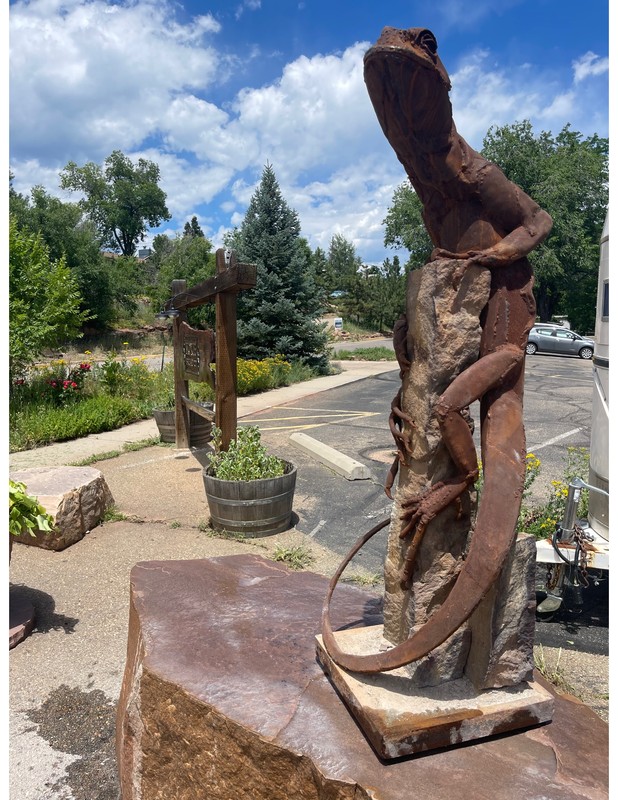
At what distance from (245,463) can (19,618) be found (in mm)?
2456

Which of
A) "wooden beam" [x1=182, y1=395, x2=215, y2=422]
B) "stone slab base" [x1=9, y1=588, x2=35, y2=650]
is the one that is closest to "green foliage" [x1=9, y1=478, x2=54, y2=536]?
"stone slab base" [x1=9, y1=588, x2=35, y2=650]

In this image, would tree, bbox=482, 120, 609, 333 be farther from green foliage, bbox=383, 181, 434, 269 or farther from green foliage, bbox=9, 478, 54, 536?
green foliage, bbox=9, 478, 54, 536

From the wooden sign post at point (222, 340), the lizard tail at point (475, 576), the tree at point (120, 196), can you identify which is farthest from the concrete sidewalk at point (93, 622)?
the tree at point (120, 196)

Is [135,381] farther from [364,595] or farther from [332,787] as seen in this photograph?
[332,787]

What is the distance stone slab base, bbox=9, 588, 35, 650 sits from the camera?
414 centimetres

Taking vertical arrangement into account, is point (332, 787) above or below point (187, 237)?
below

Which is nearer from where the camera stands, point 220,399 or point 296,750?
point 296,750

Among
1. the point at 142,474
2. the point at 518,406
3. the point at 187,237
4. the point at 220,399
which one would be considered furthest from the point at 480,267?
the point at 187,237

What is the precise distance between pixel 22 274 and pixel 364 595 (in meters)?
10.3

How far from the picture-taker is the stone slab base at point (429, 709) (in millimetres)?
2277

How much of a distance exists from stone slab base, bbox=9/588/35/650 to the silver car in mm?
25297

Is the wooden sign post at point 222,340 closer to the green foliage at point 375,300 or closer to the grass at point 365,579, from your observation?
the grass at point 365,579

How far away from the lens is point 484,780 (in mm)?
2184

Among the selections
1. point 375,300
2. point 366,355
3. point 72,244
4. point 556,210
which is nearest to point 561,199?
point 556,210
